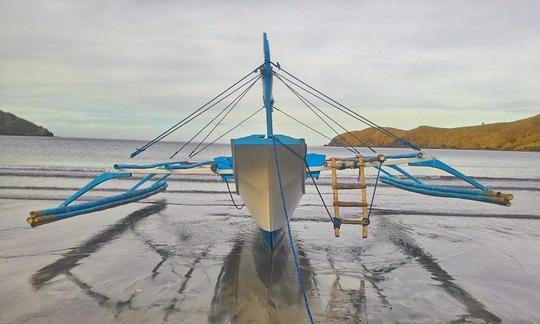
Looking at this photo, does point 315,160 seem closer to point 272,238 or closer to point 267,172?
point 272,238

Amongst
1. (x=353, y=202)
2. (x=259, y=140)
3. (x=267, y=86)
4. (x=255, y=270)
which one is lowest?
(x=255, y=270)

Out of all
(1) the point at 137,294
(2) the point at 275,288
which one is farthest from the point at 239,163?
(1) the point at 137,294

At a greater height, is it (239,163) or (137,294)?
(239,163)

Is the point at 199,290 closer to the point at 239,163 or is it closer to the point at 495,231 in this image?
the point at 239,163

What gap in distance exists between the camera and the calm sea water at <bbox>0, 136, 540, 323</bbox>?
496 centimetres

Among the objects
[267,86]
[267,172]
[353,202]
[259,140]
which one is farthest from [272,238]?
[267,86]

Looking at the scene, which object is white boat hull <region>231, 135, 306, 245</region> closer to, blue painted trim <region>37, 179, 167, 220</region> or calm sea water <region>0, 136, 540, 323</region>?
calm sea water <region>0, 136, 540, 323</region>

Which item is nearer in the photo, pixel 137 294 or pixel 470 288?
pixel 137 294

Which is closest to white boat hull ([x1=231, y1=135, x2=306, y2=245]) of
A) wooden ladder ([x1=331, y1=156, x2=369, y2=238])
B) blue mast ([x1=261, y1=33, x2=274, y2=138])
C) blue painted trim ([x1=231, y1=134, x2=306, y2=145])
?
blue painted trim ([x1=231, y1=134, x2=306, y2=145])

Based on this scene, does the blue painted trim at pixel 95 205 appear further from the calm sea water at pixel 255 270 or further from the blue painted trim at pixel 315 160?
the blue painted trim at pixel 315 160

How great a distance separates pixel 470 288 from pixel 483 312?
0.94 m

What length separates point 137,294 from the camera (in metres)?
5.45

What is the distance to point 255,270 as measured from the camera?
6629 millimetres

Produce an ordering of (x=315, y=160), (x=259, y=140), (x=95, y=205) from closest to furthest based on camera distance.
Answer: (x=259, y=140), (x=315, y=160), (x=95, y=205)
